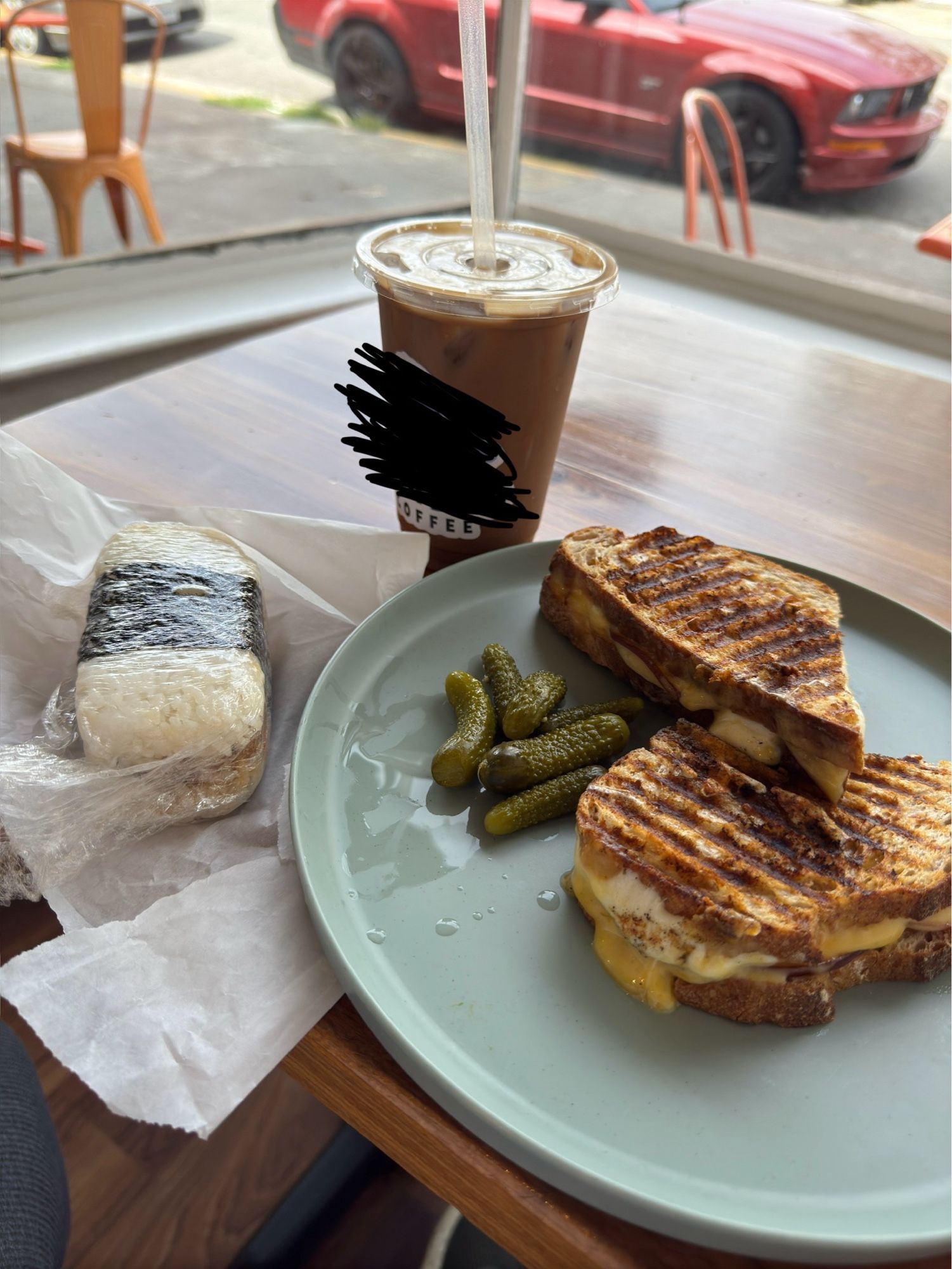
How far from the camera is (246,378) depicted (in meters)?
1.92

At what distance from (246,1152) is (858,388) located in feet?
6.69

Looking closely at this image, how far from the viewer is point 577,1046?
2.53 ft

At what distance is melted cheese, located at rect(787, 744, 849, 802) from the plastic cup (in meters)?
0.49

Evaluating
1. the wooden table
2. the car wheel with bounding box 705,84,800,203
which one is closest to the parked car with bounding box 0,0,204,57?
the wooden table

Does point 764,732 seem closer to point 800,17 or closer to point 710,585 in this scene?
point 710,585

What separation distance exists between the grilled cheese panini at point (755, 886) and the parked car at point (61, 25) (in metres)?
3.07

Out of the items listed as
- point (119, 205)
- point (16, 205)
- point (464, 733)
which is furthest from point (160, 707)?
point (119, 205)

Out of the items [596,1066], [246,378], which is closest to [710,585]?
[596,1066]

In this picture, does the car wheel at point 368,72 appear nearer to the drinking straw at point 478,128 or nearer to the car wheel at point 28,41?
the car wheel at point 28,41

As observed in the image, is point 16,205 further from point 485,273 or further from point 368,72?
point 485,273

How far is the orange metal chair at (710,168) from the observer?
138 inches

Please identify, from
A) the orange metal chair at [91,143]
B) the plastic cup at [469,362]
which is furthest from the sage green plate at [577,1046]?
the orange metal chair at [91,143]

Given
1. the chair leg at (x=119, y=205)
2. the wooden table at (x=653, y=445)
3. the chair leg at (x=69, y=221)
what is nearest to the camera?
the wooden table at (x=653, y=445)

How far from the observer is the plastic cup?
3.73 ft
